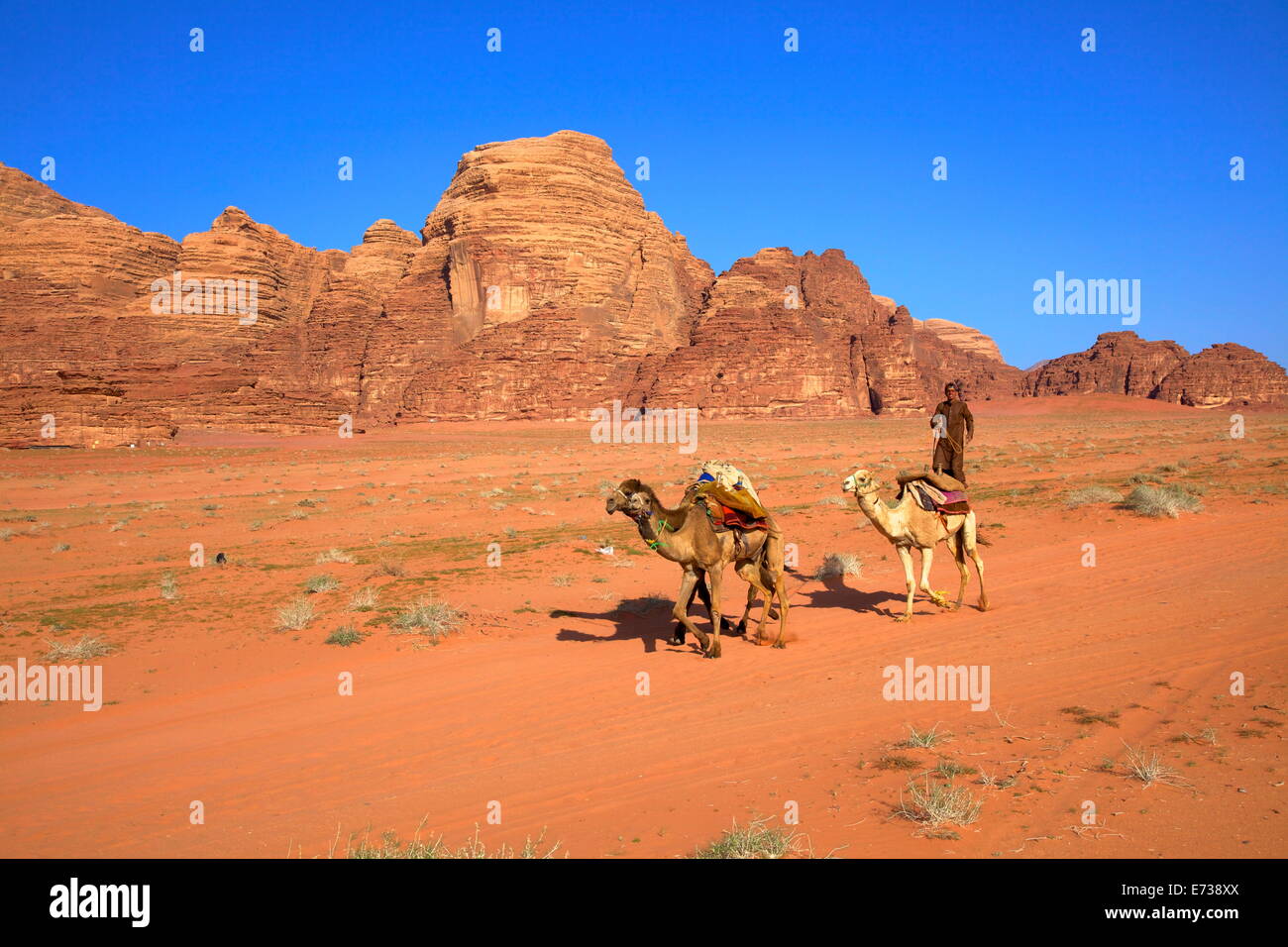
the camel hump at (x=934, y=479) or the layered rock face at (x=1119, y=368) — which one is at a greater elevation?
the layered rock face at (x=1119, y=368)

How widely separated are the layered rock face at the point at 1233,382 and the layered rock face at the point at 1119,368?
751 centimetres

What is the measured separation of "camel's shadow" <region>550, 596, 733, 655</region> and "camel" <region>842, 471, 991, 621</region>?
2.52 m

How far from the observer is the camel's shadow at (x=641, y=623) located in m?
10.4

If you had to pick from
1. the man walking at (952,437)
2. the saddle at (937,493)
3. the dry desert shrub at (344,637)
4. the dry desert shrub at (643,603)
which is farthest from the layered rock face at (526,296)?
the saddle at (937,493)

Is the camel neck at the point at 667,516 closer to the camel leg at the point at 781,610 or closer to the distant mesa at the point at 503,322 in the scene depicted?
the camel leg at the point at 781,610

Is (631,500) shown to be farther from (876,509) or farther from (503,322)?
(503,322)

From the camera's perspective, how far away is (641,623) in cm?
1159

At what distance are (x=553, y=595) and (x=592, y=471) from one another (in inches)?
1128

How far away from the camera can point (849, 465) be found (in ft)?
129

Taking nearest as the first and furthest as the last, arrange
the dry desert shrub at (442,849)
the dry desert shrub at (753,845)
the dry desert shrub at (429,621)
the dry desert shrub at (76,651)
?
1. the dry desert shrub at (753,845)
2. the dry desert shrub at (442,849)
3. the dry desert shrub at (76,651)
4. the dry desert shrub at (429,621)

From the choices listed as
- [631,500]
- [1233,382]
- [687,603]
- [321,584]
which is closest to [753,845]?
[687,603]

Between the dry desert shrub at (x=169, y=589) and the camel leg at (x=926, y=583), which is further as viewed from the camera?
the dry desert shrub at (x=169, y=589)
